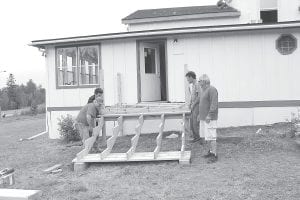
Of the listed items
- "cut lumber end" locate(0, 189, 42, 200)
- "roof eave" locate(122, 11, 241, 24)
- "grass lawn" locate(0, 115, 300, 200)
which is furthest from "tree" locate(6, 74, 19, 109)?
"cut lumber end" locate(0, 189, 42, 200)

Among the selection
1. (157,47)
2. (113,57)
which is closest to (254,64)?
(157,47)

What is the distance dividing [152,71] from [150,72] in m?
0.12

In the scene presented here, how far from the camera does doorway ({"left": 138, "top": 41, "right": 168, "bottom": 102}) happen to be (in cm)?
1412

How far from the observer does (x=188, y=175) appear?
8.14 meters

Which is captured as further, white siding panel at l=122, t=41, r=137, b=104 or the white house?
white siding panel at l=122, t=41, r=137, b=104

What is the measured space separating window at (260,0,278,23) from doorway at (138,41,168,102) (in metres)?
6.68

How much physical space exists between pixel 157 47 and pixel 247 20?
6.64 metres

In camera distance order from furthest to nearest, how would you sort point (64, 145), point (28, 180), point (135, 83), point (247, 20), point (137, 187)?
point (247, 20)
point (135, 83)
point (64, 145)
point (28, 180)
point (137, 187)

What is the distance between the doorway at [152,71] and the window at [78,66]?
1.57 metres

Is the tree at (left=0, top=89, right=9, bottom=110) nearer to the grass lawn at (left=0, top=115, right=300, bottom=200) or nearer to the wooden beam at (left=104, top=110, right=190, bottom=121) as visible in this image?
the grass lawn at (left=0, top=115, right=300, bottom=200)

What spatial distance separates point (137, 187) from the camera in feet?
24.8

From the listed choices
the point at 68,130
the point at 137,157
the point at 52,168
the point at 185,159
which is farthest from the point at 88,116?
the point at 68,130

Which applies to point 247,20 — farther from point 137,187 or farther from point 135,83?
point 137,187

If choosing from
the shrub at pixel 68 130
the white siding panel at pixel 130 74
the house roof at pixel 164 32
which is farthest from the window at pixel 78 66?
the shrub at pixel 68 130
